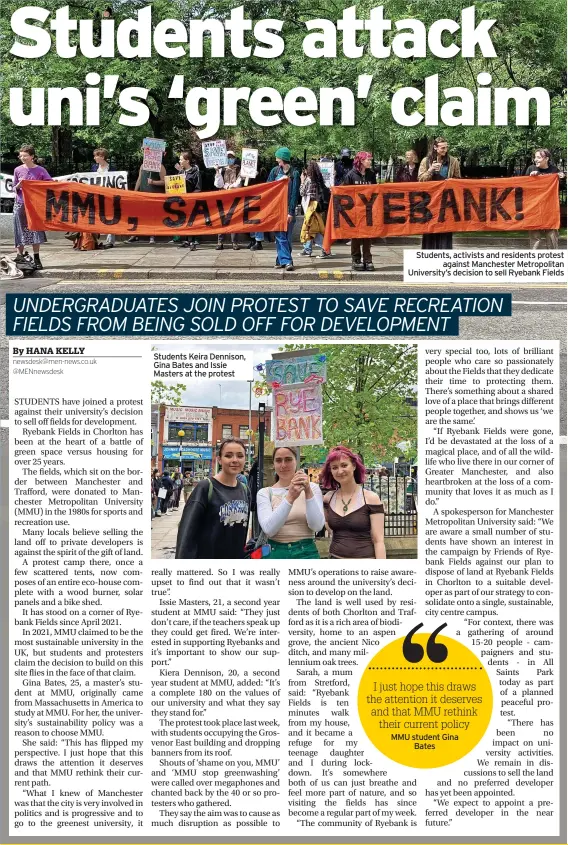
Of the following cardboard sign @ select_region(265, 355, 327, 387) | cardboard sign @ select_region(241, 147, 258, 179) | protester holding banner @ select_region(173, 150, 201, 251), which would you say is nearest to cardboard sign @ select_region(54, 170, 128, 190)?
protester holding banner @ select_region(173, 150, 201, 251)

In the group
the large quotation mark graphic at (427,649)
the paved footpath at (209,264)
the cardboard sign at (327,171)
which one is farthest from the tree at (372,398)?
the cardboard sign at (327,171)

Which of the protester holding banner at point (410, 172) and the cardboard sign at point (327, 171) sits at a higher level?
the cardboard sign at point (327, 171)

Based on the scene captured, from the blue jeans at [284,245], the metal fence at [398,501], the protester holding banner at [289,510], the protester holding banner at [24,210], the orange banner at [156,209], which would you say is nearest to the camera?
the protester holding banner at [289,510]

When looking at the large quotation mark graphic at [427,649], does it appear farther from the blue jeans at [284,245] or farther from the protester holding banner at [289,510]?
the blue jeans at [284,245]

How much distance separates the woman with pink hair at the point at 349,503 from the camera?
529 cm

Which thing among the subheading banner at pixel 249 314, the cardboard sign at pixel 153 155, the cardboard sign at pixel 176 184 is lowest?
the subheading banner at pixel 249 314

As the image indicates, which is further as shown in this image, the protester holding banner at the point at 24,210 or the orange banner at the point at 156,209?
the protester holding banner at the point at 24,210

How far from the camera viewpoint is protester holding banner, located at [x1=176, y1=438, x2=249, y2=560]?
17.1ft

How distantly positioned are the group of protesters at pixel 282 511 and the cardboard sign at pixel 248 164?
13.5 metres

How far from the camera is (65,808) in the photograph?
5.29 m

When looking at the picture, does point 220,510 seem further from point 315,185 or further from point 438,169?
point 315,185

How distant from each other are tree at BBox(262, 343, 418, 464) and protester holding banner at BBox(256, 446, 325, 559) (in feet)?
1.91

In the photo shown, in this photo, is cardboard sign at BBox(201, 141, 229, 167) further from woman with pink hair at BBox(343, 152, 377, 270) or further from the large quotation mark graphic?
the large quotation mark graphic

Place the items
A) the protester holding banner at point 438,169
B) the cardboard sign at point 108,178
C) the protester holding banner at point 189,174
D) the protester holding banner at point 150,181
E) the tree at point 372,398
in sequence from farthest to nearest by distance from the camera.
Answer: the cardboard sign at point 108,178, the protester holding banner at point 150,181, the protester holding banner at point 189,174, the protester holding banner at point 438,169, the tree at point 372,398
